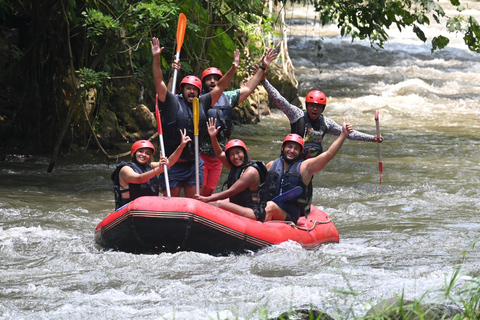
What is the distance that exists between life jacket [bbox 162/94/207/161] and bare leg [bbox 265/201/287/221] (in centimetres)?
79

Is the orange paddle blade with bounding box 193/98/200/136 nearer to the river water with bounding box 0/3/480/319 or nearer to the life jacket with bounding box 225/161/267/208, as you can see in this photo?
the life jacket with bounding box 225/161/267/208

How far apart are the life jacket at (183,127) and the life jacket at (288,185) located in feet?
2.33

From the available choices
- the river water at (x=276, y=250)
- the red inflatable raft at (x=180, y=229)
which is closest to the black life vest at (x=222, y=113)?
the red inflatable raft at (x=180, y=229)

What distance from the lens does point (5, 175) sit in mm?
9141

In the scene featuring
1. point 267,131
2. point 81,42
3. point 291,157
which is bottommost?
point 267,131

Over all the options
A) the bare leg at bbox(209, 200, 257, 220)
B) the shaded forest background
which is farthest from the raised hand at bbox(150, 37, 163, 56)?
the shaded forest background

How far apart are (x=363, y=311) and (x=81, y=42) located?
6841 mm

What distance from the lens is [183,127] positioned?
599 centimetres

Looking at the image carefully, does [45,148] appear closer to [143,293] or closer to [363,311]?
[143,293]

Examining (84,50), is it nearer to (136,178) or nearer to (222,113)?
(222,113)

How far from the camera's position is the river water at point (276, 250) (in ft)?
14.4

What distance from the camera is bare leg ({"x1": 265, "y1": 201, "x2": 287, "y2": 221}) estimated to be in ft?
19.7

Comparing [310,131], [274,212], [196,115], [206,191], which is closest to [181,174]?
[206,191]

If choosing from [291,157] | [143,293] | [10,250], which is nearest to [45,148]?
[10,250]
